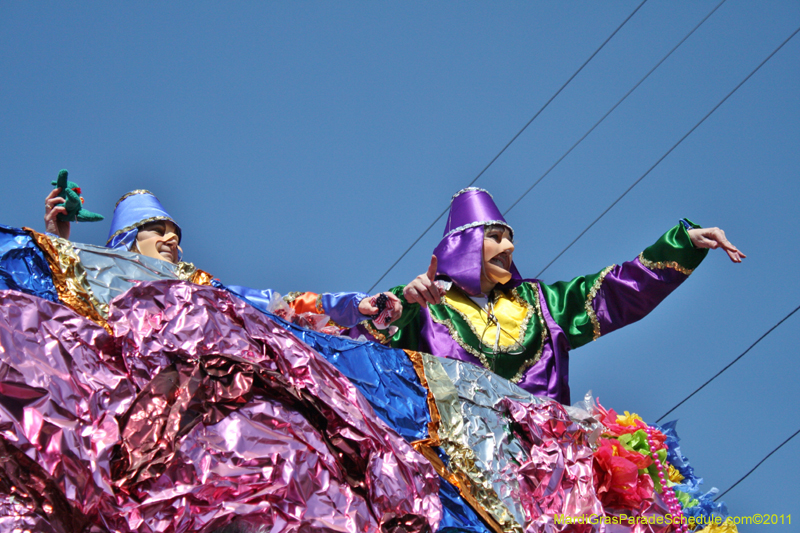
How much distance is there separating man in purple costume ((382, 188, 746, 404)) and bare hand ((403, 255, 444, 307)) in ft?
0.55

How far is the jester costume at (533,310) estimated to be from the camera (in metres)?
3.09

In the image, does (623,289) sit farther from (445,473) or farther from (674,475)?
(445,473)

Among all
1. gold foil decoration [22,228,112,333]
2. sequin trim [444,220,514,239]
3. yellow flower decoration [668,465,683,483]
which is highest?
sequin trim [444,220,514,239]

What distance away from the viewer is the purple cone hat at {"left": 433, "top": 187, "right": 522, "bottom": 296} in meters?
3.32

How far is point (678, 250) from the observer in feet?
10.0

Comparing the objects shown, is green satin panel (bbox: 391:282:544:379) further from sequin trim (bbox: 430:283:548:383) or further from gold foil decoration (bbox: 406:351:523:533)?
gold foil decoration (bbox: 406:351:523:533)

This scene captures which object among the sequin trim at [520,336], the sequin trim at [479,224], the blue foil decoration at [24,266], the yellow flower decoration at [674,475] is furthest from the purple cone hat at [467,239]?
the blue foil decoration at [24,266]

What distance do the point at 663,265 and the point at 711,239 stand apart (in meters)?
0.22

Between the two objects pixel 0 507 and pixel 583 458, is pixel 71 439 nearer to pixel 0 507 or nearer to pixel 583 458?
pixel 0 507

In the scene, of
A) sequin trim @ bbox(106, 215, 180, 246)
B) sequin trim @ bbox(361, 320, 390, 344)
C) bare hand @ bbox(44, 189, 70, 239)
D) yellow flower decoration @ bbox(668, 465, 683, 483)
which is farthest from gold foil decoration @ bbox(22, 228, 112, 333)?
yellow flower decoration @ bbox(668, 465, 683, 483)

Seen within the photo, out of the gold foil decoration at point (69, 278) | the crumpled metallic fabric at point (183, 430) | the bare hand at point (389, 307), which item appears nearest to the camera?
the crumpled metallic fabric at point (183, 430)

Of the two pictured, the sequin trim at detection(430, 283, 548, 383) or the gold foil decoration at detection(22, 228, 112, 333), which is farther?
the sequin trim at detection(430, 283, 548, 383)

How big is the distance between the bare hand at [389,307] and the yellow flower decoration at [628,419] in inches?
35.0

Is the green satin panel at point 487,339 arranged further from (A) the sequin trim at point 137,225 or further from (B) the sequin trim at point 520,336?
(A) the sequin trim at point 137,225
